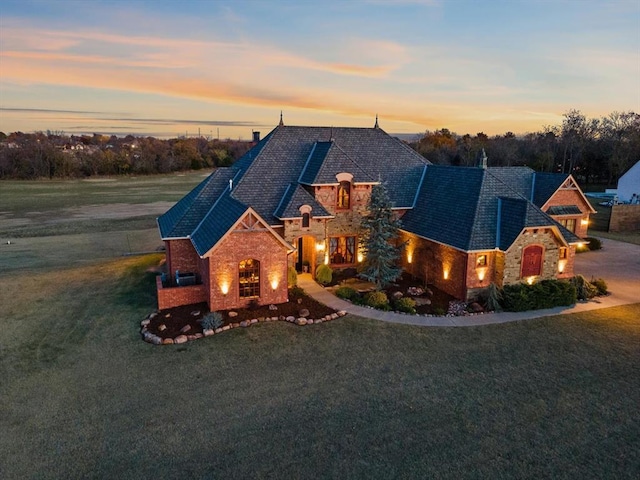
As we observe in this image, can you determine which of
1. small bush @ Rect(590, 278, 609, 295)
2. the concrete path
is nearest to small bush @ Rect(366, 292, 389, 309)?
the concrete path

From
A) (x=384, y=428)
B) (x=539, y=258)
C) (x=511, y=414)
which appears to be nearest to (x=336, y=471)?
(x=384, y=428)

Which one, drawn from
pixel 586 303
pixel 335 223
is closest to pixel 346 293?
pixel 335 223

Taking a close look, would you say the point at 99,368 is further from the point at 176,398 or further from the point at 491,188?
the point at 491,188

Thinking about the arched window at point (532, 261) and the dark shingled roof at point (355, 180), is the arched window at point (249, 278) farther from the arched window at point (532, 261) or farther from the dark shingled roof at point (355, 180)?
the arched window at point (532, 261)

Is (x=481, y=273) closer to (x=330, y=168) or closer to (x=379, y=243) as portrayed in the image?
(x=379, y=243)

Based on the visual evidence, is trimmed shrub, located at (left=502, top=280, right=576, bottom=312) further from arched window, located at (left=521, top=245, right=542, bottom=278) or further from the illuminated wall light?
the illuminated wall light

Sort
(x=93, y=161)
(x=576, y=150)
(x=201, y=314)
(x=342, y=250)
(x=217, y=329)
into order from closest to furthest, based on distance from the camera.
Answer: (x=217, y=329) → (x=201, y=314) → (x=342, y=250) → (x=576, y=150) → (x=93, y=161)

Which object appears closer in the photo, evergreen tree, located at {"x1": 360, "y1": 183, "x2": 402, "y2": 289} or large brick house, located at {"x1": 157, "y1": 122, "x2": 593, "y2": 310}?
large brick house, located at {"x1": 157, "y1": 122, "x2": 593, "y2": 310}
